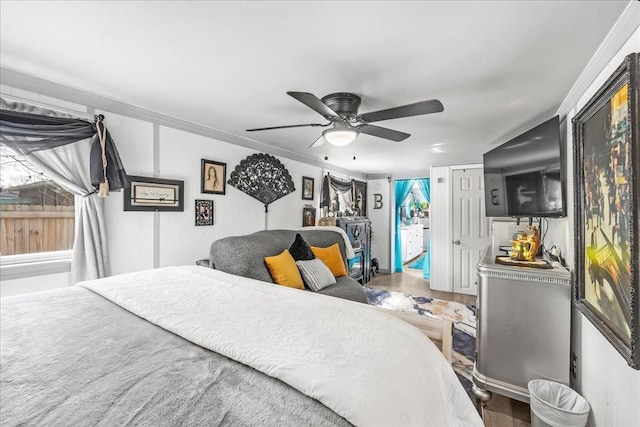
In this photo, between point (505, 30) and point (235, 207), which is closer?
point (505, 30)

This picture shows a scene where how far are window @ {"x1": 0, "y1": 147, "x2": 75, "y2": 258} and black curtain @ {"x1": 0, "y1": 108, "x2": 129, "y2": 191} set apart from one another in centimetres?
15

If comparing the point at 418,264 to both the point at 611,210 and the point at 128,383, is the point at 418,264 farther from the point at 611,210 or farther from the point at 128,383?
the point at 128,383

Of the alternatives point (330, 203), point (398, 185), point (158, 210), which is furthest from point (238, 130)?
point (398, 185)

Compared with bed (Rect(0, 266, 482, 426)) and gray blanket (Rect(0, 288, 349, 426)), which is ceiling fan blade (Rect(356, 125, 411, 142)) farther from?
gray blanket (Rect(0, 288, 349, 426))

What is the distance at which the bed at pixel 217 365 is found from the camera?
64 centimetres

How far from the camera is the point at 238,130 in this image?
3.23 metres

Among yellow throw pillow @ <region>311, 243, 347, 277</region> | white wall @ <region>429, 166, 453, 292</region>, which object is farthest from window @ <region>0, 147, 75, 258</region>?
white wall @ <region>429, 166, 453, 292</region>

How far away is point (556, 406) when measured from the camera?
172 centimetres

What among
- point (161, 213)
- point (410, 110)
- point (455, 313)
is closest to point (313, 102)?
point (410, 110)

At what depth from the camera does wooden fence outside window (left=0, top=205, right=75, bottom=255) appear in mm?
1957

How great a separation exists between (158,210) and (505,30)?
2.96 meters

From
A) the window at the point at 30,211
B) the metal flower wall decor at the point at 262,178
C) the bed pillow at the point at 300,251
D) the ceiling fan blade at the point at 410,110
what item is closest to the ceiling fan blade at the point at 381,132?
the ceiling fan blade at the point at 410,110

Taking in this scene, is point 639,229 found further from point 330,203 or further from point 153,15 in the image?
point 330,203

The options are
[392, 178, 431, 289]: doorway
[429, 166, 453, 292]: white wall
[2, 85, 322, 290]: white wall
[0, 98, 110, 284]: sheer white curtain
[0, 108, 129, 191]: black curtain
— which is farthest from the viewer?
[392, 178, 431, 289]: doorway
